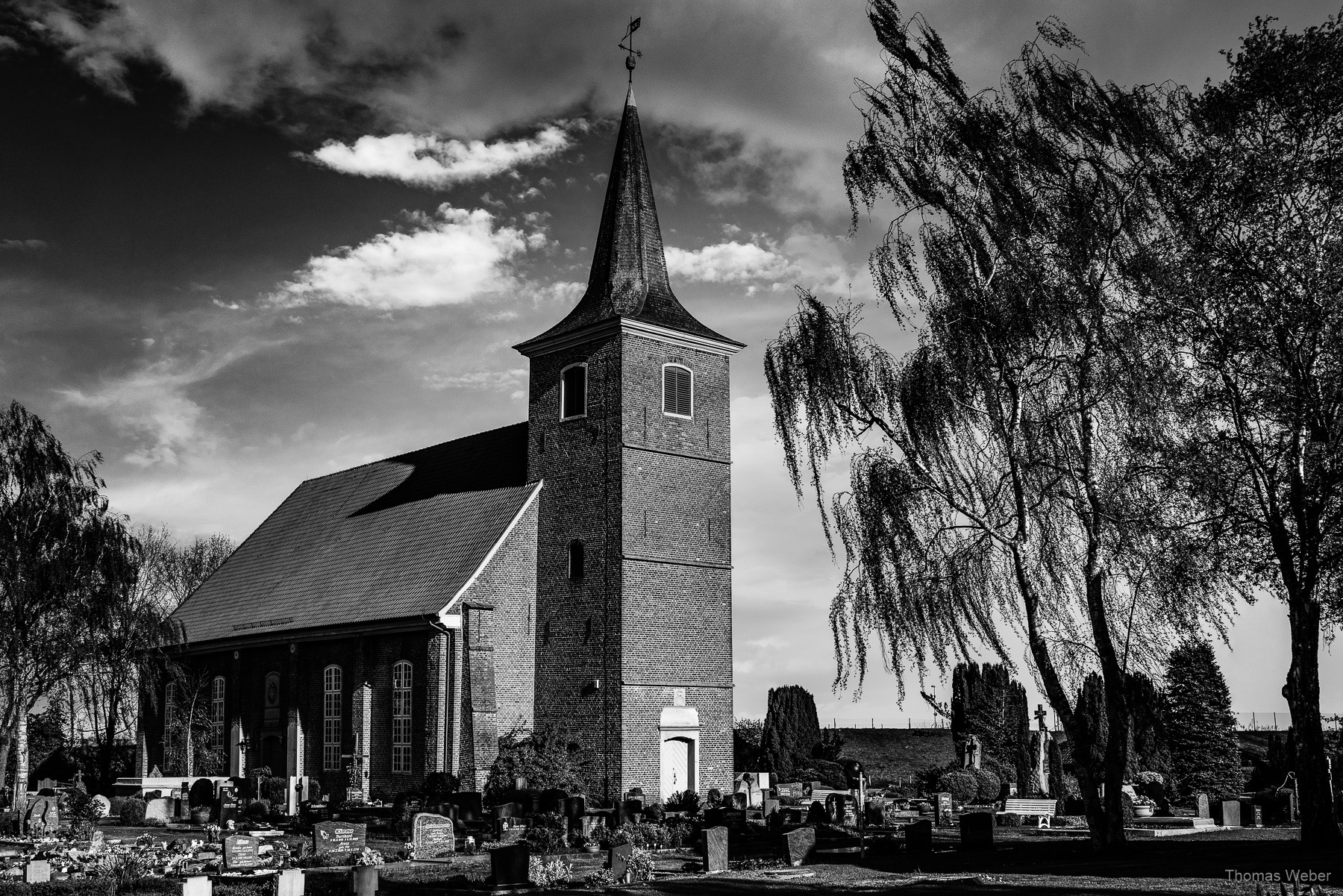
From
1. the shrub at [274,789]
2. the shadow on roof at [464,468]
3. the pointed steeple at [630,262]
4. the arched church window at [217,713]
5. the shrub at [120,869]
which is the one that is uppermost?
the pointed steeple at [630,262]

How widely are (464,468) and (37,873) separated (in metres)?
21.5

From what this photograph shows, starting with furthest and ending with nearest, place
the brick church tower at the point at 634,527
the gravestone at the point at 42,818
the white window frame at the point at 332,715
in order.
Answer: the white window frame at the point at 332,715
the brick church tower at the point at 634,527
the gravestone at the point at 42,818

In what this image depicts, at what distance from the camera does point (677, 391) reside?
35219mm

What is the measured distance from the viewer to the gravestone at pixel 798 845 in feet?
66.6

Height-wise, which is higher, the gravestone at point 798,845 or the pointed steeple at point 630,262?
the pointed steeple at point 630,262

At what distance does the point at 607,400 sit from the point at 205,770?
17770 mm

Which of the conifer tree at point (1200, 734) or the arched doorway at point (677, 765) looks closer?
the arched doorway at point (677, 765)

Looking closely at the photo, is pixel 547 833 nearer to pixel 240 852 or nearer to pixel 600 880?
pixel 600 880

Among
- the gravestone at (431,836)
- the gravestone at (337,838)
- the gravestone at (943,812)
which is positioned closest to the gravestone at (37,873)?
the gravestone at (337,838)

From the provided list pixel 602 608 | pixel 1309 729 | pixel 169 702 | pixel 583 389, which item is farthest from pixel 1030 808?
pixel 169 702

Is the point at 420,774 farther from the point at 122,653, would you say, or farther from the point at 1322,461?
the point at 1322,461

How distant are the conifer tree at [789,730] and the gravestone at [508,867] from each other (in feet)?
90.0

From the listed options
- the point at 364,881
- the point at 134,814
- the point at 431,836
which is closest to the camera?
the point at 364,881

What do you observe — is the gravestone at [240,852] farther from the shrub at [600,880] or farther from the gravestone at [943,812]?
the gravestone at [943,812]
